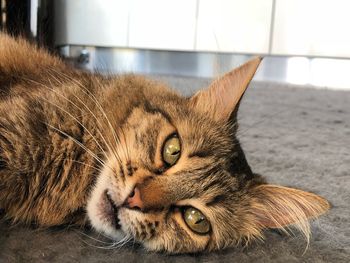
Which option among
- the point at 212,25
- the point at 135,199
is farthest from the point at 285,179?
the point at 212,25

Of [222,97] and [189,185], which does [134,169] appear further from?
[222,97]

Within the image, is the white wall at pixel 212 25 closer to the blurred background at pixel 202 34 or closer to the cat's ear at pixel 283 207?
the blurred background at pixel 202 34

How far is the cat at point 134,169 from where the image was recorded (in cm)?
93

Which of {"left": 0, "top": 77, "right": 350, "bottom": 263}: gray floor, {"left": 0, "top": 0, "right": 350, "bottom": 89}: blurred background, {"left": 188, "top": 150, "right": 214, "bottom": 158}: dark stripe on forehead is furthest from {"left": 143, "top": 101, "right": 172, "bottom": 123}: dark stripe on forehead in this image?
{"left": 0, "top": 0, "right": 350, "bottom": 89}: blurred background

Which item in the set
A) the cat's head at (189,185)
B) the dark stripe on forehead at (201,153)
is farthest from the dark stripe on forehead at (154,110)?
the dark stripe on forehead at (201,153)

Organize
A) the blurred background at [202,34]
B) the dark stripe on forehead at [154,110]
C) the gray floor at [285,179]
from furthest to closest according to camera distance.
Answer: the blurred background at [202,34]
the dark stripe on forehead at [154,110]
the gray floor at [285,179]

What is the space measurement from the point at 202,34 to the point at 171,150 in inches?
130

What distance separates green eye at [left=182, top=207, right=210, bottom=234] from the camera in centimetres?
96

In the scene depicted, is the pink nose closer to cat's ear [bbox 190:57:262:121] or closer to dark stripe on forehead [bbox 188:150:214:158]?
dark stripe on forehead [bbox 188:150:214:158]

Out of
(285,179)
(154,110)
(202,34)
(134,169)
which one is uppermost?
(202,34)

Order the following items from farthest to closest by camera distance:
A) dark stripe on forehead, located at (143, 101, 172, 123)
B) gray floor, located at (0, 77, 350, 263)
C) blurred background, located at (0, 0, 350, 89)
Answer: blurred background, located at (0, 0, 350, 89)
dark stripe on forehead, located at (143, 101, 172, 123)
gray floor, located at (0, 77, 350, 263)

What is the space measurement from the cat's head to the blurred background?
2.16 metres

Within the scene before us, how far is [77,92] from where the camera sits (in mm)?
1101

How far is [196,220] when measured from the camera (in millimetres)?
969
